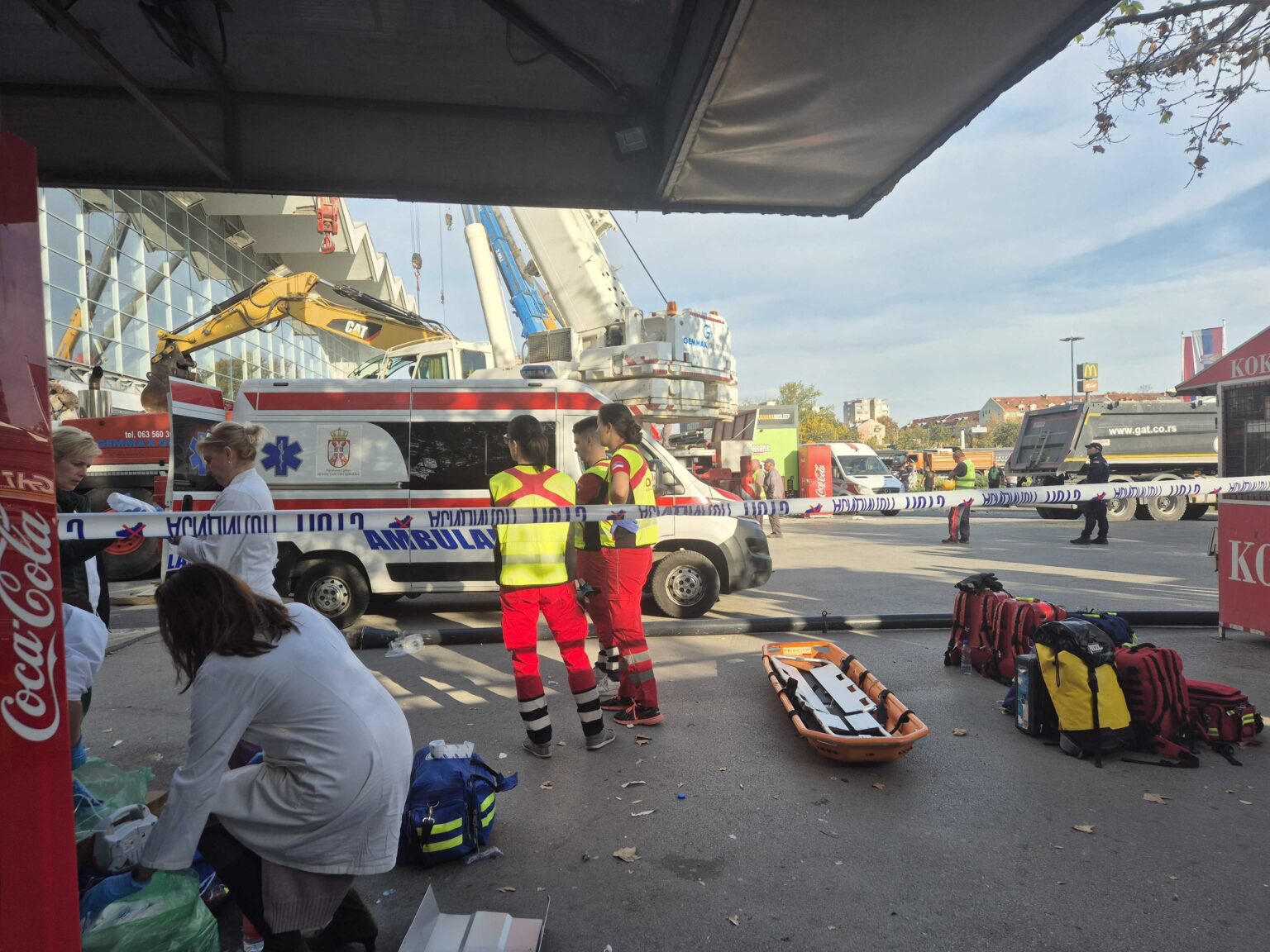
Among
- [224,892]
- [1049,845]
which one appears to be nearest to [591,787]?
[224,892]

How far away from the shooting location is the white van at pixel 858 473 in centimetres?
2448

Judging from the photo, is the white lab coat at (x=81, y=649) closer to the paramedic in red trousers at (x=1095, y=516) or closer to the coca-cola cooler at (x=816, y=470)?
the paramedic in red trousers at (x=1095, y=516)

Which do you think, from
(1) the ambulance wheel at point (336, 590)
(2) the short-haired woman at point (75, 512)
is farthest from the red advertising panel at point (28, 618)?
(1) the ambulance wheel at point (336, 590)

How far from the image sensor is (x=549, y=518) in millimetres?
4090

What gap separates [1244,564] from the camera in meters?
6.19

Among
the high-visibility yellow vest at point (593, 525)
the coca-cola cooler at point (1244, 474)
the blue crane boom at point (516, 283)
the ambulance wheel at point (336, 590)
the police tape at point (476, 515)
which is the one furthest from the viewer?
the blue crane boom at point (516, 283)

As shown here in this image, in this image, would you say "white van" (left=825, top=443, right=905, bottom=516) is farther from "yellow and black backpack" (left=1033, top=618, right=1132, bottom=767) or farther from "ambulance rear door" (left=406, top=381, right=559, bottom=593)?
"yellow and black backpack" (left=1033, top=618, right=1132, bottom=767)

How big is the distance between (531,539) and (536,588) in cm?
28

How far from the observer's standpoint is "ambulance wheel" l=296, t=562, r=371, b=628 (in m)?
7.44

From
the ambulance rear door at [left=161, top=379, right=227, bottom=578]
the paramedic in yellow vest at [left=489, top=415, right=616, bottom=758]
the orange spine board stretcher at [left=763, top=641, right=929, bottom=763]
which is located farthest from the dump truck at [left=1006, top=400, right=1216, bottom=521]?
the ambulance rear door at [left=161, top=379, right=227, bottom=578]

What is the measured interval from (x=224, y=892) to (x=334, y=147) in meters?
2.99

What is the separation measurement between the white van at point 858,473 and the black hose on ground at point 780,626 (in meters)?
16.7

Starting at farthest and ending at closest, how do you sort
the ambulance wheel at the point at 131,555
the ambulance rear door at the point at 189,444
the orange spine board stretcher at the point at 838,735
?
the ambulance wheel at the point at 131,555, the ambulance rear door at the point at 189,444, the orange spine board stretcher at the point at 838,735

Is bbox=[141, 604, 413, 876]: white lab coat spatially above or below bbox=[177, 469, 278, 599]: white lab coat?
below
